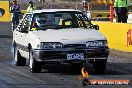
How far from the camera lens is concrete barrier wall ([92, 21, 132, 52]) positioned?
18484 millimetres

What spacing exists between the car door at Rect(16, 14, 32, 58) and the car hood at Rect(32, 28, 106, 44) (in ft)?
1.81

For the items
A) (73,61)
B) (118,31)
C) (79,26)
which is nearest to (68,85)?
(73,61)

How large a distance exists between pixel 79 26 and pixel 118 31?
5749 mm

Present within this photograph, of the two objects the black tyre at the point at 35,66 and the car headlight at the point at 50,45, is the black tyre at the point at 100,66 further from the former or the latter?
the black tyre at the point at 35,66

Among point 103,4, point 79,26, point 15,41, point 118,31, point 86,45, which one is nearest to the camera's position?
point 86,45

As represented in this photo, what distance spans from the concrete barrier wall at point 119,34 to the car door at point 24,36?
5099mm

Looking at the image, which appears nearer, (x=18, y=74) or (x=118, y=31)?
(x=18, y=74)

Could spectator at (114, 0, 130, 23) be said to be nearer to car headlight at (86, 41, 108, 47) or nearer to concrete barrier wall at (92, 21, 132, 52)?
concrete barrier wall at (92, 21, 132, 52)

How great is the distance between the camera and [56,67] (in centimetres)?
1415

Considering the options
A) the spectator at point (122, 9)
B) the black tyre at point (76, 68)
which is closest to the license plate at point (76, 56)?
the black tyre at point (76, 68)

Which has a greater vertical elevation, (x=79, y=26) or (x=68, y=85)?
(x=79, y=26)

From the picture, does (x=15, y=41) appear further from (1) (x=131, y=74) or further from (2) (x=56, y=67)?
(1) (x=131, y=74)

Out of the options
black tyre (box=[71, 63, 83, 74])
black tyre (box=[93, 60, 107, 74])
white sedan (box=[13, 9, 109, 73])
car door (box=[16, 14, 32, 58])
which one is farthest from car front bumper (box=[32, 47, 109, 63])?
car door (box=[16, 14, 32, 58])

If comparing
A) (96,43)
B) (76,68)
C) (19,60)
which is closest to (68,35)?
(96,43)
